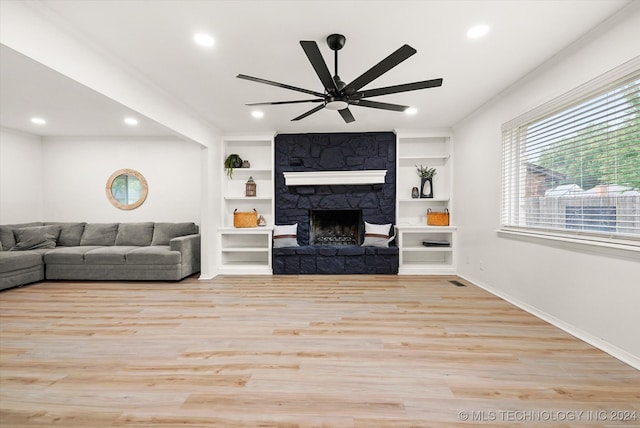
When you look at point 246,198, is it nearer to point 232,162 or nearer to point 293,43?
point 232,162

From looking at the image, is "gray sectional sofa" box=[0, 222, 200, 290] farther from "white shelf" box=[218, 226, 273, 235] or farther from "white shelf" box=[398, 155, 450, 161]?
"white shelf" box=[398, 155, 450, 161]

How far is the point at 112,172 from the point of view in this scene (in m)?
5.45

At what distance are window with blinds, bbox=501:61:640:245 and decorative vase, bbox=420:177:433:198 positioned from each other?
1.68 metres

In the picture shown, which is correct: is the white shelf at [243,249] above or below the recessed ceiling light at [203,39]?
below

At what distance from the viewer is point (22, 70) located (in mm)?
2756

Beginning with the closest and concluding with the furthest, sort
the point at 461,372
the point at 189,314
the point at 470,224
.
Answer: the point at 461,372 → the point at 189,314 → the point at 470,224

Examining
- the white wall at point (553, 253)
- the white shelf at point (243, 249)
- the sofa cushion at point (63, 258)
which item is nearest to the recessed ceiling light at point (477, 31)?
the white wall at point (553, 253)

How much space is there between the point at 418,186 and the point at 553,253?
2.71 metres

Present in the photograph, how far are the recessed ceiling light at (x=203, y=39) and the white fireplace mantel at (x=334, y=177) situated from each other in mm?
2797

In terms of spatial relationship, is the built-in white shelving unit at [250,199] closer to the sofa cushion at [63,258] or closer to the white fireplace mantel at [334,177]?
the white fireplace mantel at [334,177]

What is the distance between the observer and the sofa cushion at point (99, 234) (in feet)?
16.5

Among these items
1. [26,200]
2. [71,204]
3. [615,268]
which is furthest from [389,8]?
[26,200]

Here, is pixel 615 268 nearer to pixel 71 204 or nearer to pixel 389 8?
pixel 389 8

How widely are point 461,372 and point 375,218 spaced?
135 inches
